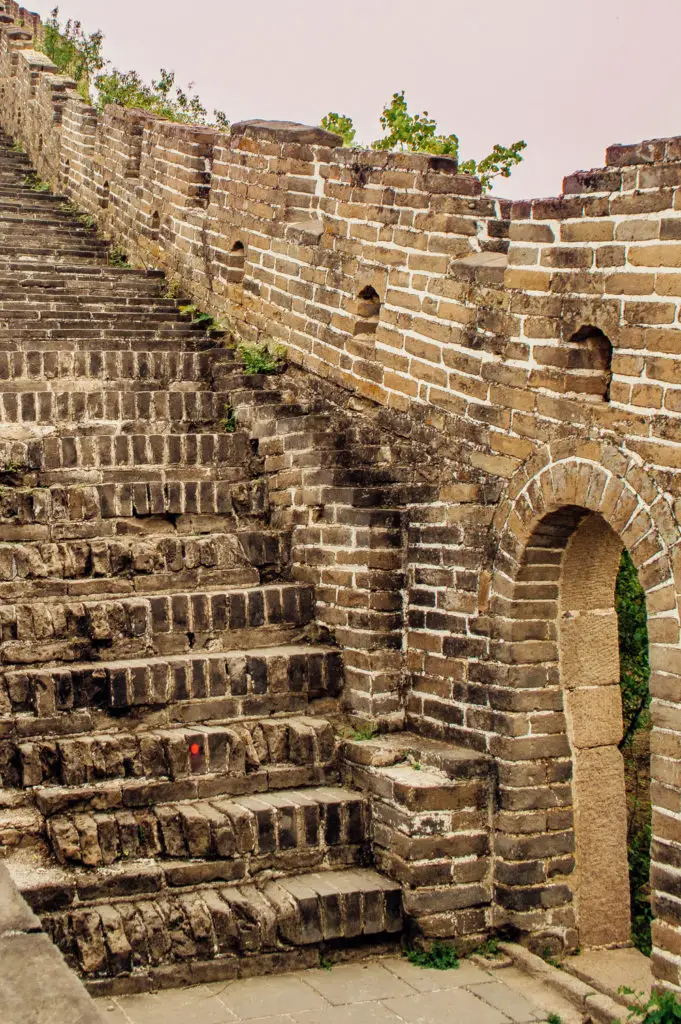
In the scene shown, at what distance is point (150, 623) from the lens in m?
5.82

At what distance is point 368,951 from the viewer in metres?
5.36

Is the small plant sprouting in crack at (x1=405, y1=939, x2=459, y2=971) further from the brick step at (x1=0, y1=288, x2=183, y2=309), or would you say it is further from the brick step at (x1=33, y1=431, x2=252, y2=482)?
the brick step at (x1=0, y1=288, x2=183, y2=309)

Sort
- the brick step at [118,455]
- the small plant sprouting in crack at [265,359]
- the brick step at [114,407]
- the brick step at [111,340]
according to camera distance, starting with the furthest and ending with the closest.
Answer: the brick step at [111,340] < the small plant sprouting in crack at [265,359] < the brick step at [114,407] < the brick step at [118,455]

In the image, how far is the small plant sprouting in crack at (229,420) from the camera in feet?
24.0

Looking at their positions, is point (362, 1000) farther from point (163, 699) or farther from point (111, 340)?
point (111, 340)

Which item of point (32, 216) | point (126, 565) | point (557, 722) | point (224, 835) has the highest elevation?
point (32, 216)

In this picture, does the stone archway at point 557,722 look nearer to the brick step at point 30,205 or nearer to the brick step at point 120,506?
the brick step at point 120,506

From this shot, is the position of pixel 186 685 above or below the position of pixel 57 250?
below

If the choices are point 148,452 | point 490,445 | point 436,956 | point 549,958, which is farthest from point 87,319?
point 549,958

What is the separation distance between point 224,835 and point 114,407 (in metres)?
2.73

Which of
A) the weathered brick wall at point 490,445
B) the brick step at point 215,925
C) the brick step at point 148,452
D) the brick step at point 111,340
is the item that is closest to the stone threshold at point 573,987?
the weathered brick wall at point 490,445

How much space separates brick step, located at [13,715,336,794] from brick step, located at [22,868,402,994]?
1.27 feet

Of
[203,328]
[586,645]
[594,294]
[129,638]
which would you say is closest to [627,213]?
[594,294]

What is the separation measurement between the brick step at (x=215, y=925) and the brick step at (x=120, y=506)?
6.13 feet
